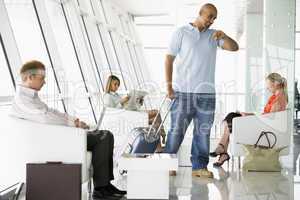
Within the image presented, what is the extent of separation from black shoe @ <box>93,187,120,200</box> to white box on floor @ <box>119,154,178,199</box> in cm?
12

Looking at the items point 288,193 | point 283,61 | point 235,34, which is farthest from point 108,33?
point 288,193

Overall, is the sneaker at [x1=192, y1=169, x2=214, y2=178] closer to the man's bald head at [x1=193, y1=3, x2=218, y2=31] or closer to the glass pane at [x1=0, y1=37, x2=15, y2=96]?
the man's bald head at [x1=193, y1=3, x2=218, y2=31]

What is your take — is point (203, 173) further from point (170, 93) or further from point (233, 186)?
point (170, 93)

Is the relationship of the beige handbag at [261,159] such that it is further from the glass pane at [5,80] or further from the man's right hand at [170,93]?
the glass pane at [5,80]

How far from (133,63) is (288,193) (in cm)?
749

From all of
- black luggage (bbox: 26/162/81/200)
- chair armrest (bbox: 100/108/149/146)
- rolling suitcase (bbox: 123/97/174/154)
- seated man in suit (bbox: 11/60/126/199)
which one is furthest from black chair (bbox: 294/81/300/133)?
black luggage (bbox: 26/162/81/200)

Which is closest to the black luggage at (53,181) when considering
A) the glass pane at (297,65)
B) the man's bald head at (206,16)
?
the man's bald head at (206,16)

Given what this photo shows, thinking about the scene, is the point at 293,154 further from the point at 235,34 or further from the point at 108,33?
the point at 108,33

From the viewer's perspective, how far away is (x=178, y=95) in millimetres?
4332

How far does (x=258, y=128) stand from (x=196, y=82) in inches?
37.7

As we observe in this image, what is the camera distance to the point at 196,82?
4352mm

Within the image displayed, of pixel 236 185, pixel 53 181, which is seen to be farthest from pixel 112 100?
pixel 53 181

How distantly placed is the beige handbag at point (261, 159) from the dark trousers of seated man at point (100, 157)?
1766 millimetres

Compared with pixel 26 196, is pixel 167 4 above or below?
above
